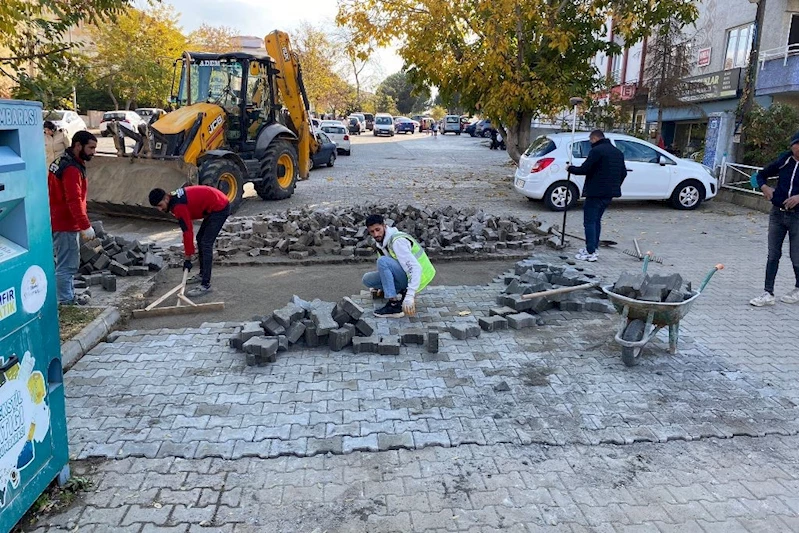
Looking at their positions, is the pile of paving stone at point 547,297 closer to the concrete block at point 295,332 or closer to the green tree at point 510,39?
the concrete block at point 295,332

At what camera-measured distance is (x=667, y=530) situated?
316 cm

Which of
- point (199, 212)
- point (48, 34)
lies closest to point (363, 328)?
point (199, 212)

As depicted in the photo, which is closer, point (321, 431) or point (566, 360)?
point (321, 431)

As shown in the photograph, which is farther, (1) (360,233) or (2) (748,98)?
(2) (748,98)

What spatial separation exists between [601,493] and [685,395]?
166 cm

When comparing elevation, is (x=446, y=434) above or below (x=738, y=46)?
below

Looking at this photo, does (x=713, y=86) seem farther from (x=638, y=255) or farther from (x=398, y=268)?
(x=398, y=268)

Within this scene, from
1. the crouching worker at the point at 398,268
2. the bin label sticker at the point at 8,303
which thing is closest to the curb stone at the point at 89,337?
the bin label sticker at the point at 8,303

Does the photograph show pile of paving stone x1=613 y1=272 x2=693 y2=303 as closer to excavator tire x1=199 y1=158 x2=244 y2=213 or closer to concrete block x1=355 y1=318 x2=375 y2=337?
concrete block x1=355 y1=318 x2=375 y2=337

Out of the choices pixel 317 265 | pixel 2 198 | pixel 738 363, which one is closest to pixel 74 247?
pixel 317 265

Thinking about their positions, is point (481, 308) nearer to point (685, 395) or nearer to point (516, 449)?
point (685, 395)

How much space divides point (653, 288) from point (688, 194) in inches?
399

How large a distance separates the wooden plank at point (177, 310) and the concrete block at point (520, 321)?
128 inches

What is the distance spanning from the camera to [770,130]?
16.5 metres
